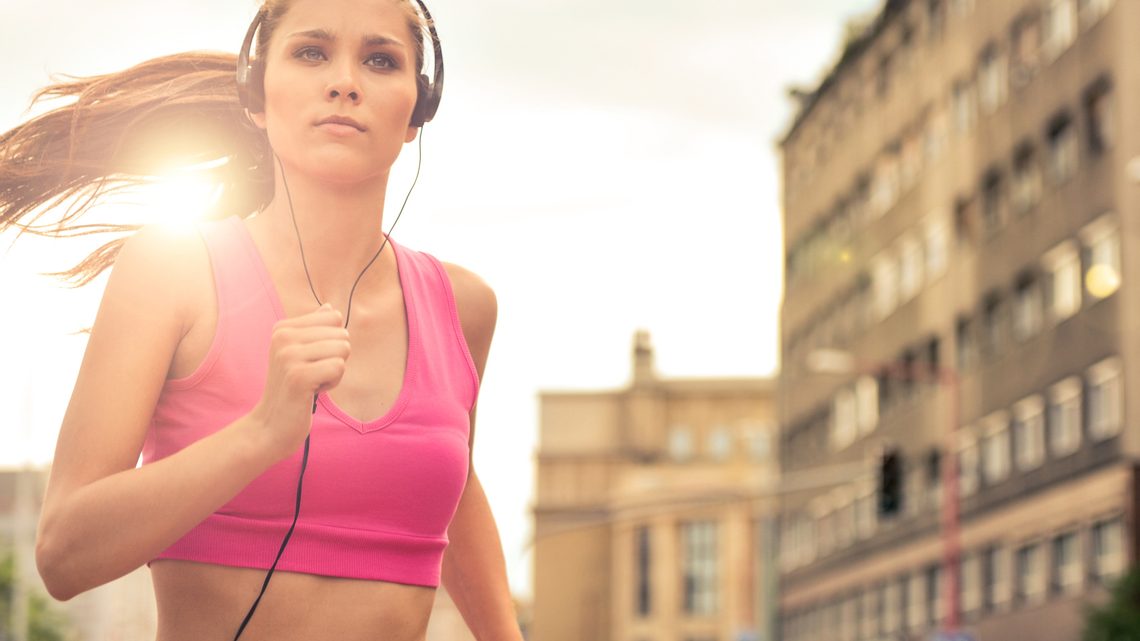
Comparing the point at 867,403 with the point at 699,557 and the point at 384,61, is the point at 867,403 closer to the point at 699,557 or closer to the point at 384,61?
the point at 699,557

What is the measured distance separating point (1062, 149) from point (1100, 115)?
2677 mm

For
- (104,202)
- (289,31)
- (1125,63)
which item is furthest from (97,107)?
(1125,63)

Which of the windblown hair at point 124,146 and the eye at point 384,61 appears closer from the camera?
the eye at point 384,61

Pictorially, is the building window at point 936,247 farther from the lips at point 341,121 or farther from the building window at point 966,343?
the lips at point 341,121

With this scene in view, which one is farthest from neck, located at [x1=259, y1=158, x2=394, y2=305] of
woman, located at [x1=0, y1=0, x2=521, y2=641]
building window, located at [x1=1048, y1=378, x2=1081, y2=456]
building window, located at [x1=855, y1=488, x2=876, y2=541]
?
building window, located at [x1=855, y1=488, x2=876, y2=541]

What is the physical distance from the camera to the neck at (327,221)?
248 centimetres

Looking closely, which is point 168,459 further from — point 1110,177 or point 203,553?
point 1110,177

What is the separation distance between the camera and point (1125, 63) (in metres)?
42.7

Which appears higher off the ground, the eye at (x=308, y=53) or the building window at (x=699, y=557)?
the building window at (x=699, y=557)

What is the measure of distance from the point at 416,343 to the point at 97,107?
53 centimetres

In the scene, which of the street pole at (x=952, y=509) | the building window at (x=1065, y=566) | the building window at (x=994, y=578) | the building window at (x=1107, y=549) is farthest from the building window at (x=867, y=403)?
the building window at (x=1107, y=549)

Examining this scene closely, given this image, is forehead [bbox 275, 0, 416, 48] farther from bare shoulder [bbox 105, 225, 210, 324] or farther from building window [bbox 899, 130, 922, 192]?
building window [bbox 899, 130, 922, 192]

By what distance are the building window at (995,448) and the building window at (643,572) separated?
7339cm

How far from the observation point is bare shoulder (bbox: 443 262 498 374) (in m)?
2.76
